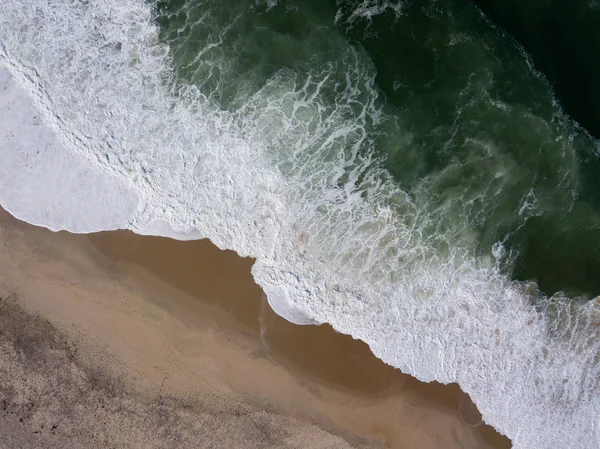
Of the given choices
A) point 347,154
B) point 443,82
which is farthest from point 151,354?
point 443,82

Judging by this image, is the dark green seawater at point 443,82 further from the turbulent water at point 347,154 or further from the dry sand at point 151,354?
the dry sand at point 151,354

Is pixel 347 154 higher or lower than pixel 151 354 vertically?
higher

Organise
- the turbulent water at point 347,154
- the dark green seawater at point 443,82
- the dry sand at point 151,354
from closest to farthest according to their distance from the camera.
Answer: the dry sand at point 151,354
the turbulent water at point 347,154
the dark green seawater at point 443,82

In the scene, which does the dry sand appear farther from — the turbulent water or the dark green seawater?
the dark green seawater

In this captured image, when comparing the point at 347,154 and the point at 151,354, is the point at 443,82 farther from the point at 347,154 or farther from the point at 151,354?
the point at 151,354

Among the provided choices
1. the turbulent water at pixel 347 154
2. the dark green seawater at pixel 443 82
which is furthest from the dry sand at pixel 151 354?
the dark green seawater at pixel 443 82

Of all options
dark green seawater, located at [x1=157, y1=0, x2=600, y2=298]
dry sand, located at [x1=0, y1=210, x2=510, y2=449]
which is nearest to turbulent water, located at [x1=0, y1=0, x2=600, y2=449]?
dark green seawater, located at [x1=157, y1=0, x2=600, y2=298]
